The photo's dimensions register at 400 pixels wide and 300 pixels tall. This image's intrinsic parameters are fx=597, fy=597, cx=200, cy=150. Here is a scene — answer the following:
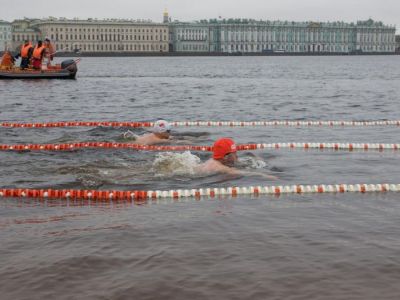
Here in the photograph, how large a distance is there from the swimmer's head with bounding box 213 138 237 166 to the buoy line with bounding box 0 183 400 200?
1.03m

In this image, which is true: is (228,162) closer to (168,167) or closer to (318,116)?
(168,167)

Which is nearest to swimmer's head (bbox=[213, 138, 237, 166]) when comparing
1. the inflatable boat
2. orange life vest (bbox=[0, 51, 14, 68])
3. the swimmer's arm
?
the swimmer's arm

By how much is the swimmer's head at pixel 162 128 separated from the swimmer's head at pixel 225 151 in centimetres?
312

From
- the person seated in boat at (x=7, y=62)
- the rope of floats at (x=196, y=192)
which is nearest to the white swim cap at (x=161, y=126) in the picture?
the rope of floats at (x=196, y=192)

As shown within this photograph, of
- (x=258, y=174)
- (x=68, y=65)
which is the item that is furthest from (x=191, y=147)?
(x=68, y=65)

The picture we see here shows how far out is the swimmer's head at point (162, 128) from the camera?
14.5 m

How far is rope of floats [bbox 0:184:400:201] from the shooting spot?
1013 cm

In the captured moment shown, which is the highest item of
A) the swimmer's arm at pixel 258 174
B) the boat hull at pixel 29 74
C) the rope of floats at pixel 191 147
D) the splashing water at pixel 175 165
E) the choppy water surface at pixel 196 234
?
the boat hull at pixel 29 74

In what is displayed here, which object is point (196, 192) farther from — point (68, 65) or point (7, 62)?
point (7, 62)

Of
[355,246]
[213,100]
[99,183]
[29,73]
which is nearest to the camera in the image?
[355,246]

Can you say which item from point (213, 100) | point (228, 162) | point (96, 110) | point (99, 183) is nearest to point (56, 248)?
point (99, 183)

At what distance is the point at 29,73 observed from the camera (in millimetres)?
43312

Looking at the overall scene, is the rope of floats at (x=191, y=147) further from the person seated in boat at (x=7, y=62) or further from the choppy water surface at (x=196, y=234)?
the person seated in boat at (x=7, y=62)

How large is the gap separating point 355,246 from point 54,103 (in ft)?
81.0
